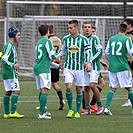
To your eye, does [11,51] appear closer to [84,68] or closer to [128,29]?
[84,68]

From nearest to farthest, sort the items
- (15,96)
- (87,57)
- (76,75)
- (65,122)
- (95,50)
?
(65,122), (15,96), (76,75), (87,57), (95,50)

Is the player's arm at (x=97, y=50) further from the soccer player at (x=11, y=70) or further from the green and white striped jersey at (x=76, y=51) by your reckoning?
the soccer player at (x=11, y=70)

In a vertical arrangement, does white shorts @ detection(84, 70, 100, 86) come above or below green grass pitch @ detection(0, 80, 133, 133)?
above

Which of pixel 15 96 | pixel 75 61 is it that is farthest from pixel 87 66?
pixel 15 96

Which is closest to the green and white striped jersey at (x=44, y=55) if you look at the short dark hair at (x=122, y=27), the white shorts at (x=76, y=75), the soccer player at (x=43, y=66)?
the soccer player at (x=43, y=66)

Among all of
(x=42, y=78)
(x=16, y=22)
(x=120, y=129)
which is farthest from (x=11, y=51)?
(x=16, y=22)

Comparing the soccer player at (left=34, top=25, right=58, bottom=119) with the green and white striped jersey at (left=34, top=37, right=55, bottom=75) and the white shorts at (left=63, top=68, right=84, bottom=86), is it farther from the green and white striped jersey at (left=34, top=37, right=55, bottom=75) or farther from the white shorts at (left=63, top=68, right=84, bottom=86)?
the white shorts at (left=63, top=68, right=84, bottom=86)

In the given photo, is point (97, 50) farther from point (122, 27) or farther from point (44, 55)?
point (44, 55)

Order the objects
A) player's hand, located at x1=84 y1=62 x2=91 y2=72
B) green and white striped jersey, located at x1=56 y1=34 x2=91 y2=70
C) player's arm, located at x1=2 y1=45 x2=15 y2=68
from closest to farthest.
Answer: player's arm, located at x1=2 y1=45 x2=15 y2=68
player's hand, located at x1=84 y1=62 x2=91 y2=72
green and white striped jersey, located at x1=56 y1=34 x2=91 y2=70

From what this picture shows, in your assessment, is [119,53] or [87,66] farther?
[119,53]

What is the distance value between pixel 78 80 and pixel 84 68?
406 millimetres

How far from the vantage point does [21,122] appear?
36.6ft

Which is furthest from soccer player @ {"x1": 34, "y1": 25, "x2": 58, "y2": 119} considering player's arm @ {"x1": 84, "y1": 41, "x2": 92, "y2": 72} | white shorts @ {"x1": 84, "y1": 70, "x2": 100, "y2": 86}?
white shorts @ {"x1": 84, "y1": 70, "x2": 100, "y2": 86}

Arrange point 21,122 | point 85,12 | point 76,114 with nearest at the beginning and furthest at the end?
1. point 21,122
2. point 76,114
3. point 85,12
